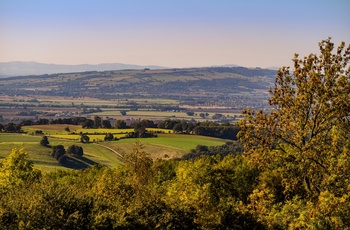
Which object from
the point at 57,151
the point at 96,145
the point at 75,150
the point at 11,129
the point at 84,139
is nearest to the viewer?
the point at 57,151

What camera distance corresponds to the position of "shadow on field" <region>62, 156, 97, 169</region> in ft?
309

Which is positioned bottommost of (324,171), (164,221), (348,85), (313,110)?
(164,221)

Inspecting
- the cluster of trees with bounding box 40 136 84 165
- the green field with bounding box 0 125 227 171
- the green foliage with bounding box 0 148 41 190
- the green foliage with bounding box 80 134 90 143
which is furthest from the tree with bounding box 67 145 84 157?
the green foliage with bounding box 0 148 41 190

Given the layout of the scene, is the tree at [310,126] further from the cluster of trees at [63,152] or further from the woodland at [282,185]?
the cluster of trees at [63,152]

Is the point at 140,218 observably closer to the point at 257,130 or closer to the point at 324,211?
the point at 257,130

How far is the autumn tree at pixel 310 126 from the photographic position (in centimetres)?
2391

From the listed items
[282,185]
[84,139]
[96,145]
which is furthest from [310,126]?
[84,139]

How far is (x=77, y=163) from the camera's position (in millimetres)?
95875

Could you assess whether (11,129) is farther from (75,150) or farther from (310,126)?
(310,126)

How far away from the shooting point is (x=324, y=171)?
79.6ft

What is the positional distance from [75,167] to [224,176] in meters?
60.1

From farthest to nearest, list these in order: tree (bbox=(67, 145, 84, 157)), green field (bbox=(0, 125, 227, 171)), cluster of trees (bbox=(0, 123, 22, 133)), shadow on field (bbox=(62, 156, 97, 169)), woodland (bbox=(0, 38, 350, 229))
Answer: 1. cluster of trees (bbox=(0, 123, 22, 133))
2. tree (bbox=(67, 145, 84, 157))
3. green field (bbox=(0, 125, 227, 171))
4. shadow on field (bbox=(62, 156, 97, 169))
5. woodland (bbox=(0, 38, 350, 229))

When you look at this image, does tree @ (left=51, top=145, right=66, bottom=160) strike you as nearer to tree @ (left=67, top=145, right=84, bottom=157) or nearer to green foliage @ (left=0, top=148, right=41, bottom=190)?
tree @ (left=67, top=145, right=84, bottom=157)

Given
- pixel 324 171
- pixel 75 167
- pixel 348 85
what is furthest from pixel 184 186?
pixel 75 167
